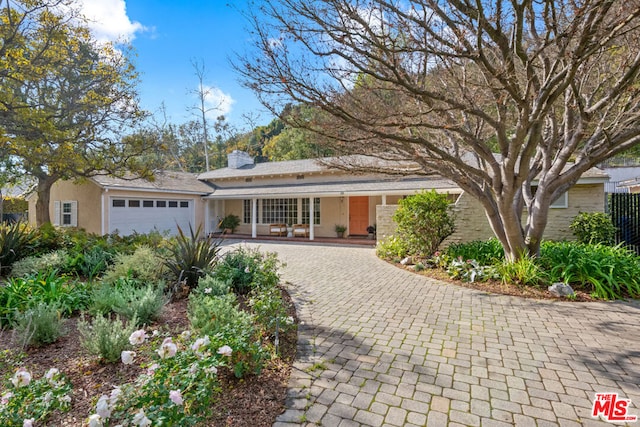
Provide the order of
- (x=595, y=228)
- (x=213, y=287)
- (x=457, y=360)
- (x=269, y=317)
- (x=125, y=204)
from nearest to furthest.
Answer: (x=457, y=360)
(x=269, y=317)
(x=213, y=287)
(x=595, y=228)
(x=125, y=204)

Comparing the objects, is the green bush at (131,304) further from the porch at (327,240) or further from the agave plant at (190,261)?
the porch at (327,240)

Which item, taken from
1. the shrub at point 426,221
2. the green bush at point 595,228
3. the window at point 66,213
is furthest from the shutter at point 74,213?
the green bush at point 595,228

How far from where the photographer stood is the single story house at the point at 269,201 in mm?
10602

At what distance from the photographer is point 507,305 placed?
528 centimetres

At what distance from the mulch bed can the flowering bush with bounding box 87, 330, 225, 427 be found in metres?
0.35

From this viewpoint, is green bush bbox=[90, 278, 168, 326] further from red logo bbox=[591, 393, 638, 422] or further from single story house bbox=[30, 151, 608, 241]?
single story house bbox=[30, 151, 608, 241]

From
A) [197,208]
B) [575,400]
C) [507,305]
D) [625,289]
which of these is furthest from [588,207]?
[197,208]

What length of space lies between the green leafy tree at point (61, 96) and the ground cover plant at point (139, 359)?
6001 mm

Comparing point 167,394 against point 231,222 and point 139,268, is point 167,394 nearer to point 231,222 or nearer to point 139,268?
point 139,268

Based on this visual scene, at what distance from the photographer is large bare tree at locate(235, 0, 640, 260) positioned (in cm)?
436

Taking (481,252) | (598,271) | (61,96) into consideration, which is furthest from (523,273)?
(61,96)

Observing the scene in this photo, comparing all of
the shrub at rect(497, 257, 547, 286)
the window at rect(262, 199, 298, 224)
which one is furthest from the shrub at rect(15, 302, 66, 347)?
the window at rect(262, 199, 298, 224)

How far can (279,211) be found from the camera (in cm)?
1809

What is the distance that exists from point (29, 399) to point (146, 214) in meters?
15.9
